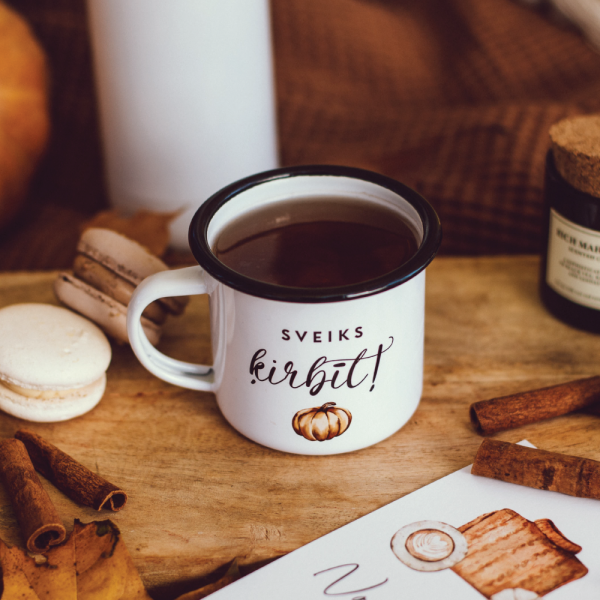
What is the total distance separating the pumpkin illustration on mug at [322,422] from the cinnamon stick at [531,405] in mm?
136

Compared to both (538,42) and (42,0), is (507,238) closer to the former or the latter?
(538,42)

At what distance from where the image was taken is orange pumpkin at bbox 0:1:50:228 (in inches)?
40.4

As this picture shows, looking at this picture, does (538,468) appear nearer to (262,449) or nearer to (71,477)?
(262,449)

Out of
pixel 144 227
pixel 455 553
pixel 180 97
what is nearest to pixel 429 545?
pixel 455 553

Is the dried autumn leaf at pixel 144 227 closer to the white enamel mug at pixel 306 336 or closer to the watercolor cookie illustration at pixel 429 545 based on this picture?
the white enamel mug at pixel 306 336

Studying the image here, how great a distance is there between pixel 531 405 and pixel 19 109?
866 millimetres

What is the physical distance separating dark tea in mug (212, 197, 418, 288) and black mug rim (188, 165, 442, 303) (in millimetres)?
25

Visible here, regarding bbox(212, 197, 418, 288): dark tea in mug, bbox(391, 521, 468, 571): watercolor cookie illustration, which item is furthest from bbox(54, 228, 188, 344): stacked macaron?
bbox(391, 521, 468, 571): watercolor cookie illustration

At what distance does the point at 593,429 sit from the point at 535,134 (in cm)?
49

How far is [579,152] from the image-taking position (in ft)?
2.09

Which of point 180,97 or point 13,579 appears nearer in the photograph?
point 13,579

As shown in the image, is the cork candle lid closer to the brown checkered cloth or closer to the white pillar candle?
the brown checkered cloth

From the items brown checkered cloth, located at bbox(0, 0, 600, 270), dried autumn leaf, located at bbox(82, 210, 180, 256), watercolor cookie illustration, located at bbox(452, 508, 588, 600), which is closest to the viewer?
watercolor cookie illustration, located at bbox(452, 508, 588, 600)

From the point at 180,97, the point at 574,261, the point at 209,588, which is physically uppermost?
the point at 180,97
